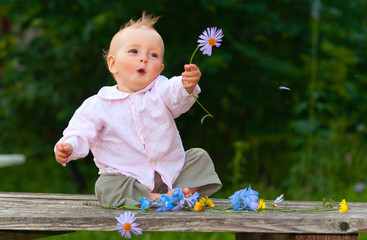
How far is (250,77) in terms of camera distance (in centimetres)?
465

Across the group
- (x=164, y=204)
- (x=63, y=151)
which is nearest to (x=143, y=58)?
(x=63, y=151)

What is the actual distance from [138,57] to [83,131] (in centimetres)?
34

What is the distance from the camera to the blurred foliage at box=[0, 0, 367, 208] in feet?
14.4

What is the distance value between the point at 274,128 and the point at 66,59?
2.22 meters

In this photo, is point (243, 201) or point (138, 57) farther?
point (138, 57)

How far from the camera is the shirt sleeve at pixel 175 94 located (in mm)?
1936

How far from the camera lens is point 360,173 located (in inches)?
193

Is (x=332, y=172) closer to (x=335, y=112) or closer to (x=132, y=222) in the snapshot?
(x=335, y=112)

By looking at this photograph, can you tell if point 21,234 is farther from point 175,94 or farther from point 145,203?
point 175,94

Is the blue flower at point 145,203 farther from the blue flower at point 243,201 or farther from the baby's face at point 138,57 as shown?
the baby's face at point 138,57

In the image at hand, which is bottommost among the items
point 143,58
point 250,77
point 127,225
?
point 127,225

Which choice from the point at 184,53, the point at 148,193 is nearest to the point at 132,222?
the point at 148,193

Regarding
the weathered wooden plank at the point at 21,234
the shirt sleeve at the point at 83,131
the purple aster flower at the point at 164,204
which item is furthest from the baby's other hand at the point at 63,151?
the purple aster flower at the point at 164,204

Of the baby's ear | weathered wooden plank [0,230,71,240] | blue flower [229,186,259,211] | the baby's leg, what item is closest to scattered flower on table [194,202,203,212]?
blue flower [229,186,259,211]
